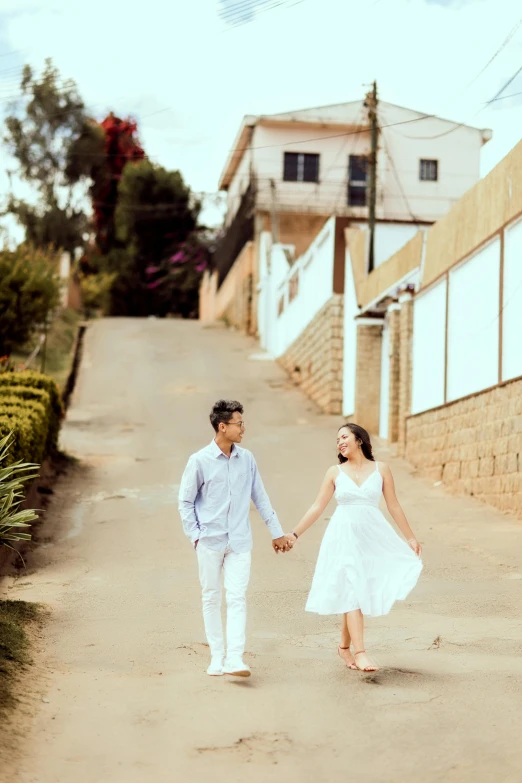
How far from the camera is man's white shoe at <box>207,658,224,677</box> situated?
272 inches

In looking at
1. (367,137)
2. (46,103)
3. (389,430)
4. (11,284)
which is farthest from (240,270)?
(389,430)

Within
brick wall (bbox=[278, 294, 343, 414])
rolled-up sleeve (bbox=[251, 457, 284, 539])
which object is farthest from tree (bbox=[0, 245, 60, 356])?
rolled-up sleeve (bbox=[251, 457, 284, 539])

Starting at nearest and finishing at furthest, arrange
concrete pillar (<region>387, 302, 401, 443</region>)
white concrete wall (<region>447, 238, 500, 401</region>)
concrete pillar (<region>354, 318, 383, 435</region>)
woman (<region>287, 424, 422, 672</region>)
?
woman (<region>287, 424, 422, 672</region>) → white concrete wall (<region>447, 238, 500, 401</region>) → concrete pillar (<region>387, 302, 401, 443</region>) → concrete pillar (<region>354, 318, 383, 435</region>)

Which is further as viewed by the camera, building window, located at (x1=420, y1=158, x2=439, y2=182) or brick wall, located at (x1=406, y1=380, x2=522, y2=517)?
building window, located at (x1=420, y1=158, x2=439, y2=182)

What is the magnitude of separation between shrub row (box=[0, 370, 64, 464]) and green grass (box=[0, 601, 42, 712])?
278 centimetres

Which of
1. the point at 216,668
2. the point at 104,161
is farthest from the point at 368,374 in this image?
the point at 104,161

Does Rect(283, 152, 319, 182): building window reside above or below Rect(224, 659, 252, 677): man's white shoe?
above

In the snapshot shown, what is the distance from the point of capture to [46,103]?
175 ft

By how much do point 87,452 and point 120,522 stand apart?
257 inches

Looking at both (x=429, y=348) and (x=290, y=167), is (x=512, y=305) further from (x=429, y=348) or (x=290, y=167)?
(x=290, y=167)

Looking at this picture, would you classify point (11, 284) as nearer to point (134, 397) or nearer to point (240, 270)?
point (134, 397)

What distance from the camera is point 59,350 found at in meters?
34.3

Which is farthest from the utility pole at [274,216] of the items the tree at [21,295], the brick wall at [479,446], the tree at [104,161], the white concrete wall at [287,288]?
the brick wall at [479,446]

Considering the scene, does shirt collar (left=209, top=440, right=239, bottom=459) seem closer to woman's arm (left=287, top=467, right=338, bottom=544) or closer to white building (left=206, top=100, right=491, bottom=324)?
woman's arm (left=287, top=467, right=338, bottom=544)
